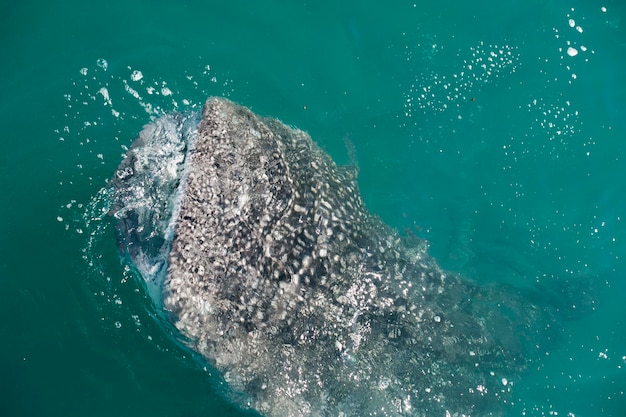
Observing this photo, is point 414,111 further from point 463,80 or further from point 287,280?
point 287,280

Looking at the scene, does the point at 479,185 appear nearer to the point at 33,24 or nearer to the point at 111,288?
the point at 111,288

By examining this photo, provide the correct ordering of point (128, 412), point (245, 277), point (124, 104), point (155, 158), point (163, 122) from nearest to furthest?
point (245, 277), point (155, 158), point (163, 122), point (128, 412), point (124, 104)

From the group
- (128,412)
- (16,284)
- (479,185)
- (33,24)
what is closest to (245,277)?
(128,412)

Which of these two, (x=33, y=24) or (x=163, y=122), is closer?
(x=163, y=122)

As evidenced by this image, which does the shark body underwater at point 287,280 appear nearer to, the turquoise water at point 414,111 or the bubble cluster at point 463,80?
the turquoise water at point 414,111

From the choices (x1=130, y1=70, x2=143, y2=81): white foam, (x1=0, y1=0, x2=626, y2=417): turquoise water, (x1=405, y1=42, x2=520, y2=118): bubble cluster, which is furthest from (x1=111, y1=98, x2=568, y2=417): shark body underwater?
(x1=405, y1=42, x2=520, y2=118): bubble cluster

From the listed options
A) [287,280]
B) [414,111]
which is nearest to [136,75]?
[287,280]

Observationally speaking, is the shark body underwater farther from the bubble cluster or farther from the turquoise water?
the bubble cluster

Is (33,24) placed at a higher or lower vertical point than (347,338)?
higher
